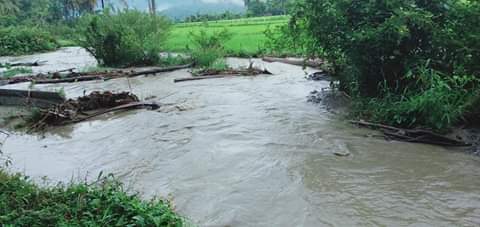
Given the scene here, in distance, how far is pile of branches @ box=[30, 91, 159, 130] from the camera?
875 centimetres

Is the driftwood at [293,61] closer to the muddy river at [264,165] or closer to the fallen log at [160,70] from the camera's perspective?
the fallen log at [160,70]

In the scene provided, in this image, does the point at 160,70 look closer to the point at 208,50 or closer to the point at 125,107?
the point at 208,50

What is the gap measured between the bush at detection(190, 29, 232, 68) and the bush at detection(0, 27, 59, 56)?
1618cm

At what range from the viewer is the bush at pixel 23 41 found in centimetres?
2780

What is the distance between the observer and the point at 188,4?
153 metres

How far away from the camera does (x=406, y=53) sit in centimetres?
790

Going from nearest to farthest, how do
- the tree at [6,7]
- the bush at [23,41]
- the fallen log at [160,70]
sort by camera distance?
the fallen log at [160,70]
the tree at [6,7]
the bush at [23,41]

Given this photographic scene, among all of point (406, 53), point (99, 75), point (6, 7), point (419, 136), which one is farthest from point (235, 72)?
point (6, 7)

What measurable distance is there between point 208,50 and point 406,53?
8867mm

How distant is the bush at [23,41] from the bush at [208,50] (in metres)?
16.2

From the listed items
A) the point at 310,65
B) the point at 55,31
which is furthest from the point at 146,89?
the point at 55,31

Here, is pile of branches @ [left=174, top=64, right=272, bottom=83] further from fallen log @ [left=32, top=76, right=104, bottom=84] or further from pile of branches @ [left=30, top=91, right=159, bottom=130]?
pile of branches @ [left=30, top=91, right=159, bottom=130]

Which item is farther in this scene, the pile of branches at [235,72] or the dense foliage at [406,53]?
the pile of branches at [235,72]

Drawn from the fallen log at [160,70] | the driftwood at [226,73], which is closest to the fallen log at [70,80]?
the fallen log at [160,70]
